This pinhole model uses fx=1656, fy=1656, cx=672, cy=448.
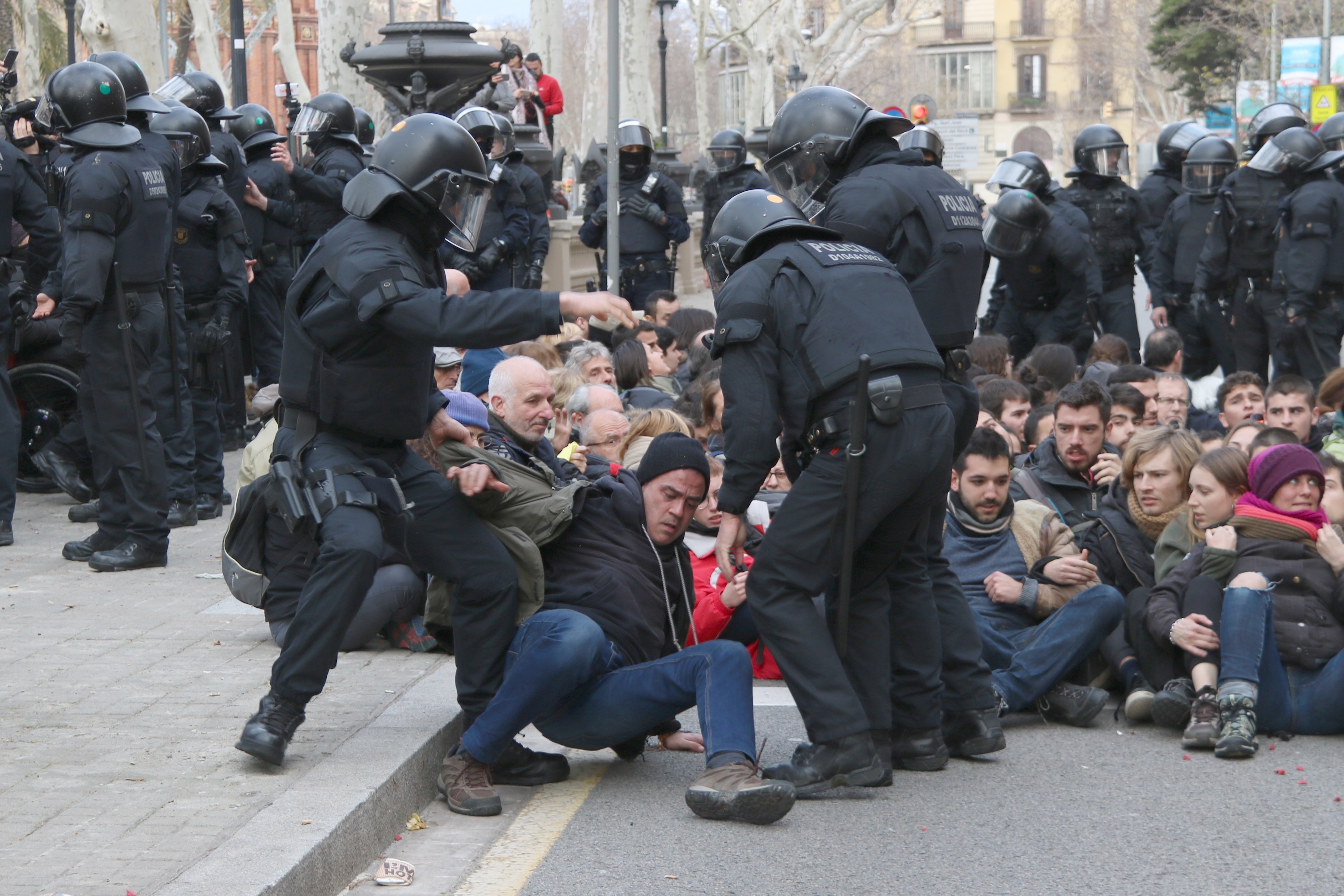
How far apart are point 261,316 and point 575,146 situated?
45228 mm

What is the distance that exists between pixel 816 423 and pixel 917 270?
2.96ft

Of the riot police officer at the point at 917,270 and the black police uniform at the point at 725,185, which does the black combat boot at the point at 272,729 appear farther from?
the black police uniform at the point at 725,185

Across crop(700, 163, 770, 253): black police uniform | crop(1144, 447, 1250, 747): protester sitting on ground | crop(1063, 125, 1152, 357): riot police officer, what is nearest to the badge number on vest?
crop(1144, 447, 1250, 747): protester sitting on ground

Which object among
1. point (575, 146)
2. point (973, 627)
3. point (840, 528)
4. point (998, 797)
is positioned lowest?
point (998, 797)

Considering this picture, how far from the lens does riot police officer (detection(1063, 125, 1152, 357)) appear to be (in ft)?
46.4

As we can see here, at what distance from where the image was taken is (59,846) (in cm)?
415

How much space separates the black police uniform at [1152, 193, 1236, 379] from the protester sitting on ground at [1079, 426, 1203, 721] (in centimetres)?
780

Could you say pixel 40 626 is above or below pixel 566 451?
below

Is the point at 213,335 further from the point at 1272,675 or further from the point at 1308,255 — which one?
the point at 1308,255

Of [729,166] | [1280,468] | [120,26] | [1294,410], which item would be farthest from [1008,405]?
[120,26]

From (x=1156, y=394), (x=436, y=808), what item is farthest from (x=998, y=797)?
(x=1156, y=394)

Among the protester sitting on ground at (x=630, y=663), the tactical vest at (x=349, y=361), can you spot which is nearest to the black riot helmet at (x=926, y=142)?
the protester sitting on ground at (x=630, y=663)

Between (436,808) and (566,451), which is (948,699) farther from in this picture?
(566,451)

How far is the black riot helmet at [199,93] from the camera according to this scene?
11.0m
